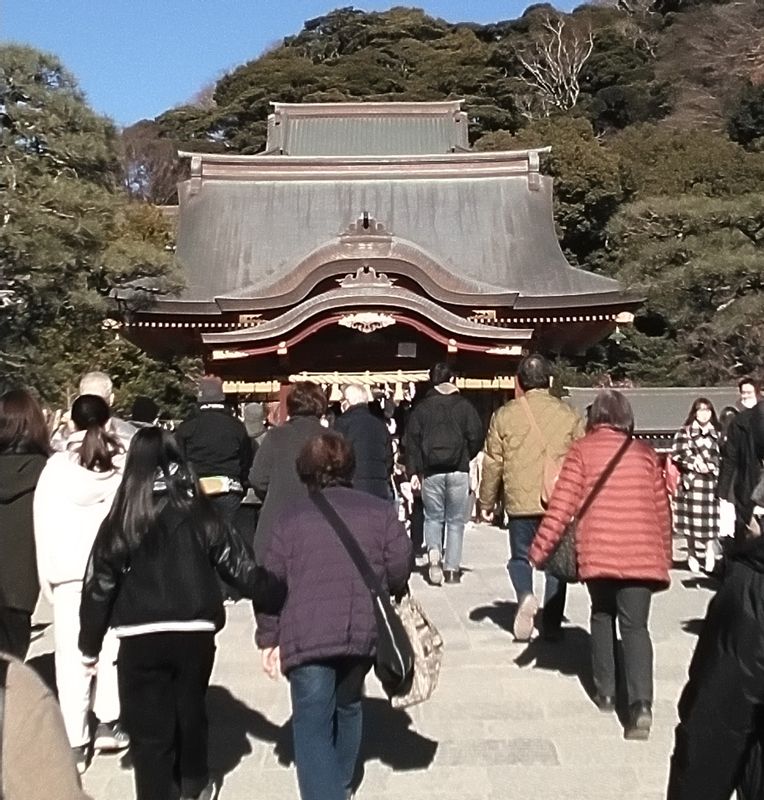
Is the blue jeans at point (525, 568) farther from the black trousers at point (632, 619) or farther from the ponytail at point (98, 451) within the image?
the ponytail at point (98, 451)

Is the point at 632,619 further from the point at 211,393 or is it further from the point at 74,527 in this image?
the point at 211,393

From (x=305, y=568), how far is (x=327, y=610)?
0.51ft

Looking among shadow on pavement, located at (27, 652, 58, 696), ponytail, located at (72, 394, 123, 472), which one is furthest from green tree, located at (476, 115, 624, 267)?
A: ponytail, located at (72, 394, 123, 472)

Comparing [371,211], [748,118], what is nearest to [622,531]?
[371,211]

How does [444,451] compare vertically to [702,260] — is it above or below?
below

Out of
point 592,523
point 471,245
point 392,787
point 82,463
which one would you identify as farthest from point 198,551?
point 471,245

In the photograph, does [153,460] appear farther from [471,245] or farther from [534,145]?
[534,145]

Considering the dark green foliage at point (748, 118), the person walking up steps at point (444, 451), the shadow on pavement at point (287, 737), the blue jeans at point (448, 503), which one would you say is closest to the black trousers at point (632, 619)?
the shadow on pavement at point (287, 737)

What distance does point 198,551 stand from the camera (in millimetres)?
3639

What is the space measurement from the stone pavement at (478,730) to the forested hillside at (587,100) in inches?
479

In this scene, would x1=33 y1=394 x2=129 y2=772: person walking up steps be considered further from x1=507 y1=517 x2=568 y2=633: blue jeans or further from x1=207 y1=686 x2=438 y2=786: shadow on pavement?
x1=507 y1=517 x2=568 y2=633: blue jeans

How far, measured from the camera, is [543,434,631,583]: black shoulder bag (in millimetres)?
4688

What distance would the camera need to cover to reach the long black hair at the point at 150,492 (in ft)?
11.9

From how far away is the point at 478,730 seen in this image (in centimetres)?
491
